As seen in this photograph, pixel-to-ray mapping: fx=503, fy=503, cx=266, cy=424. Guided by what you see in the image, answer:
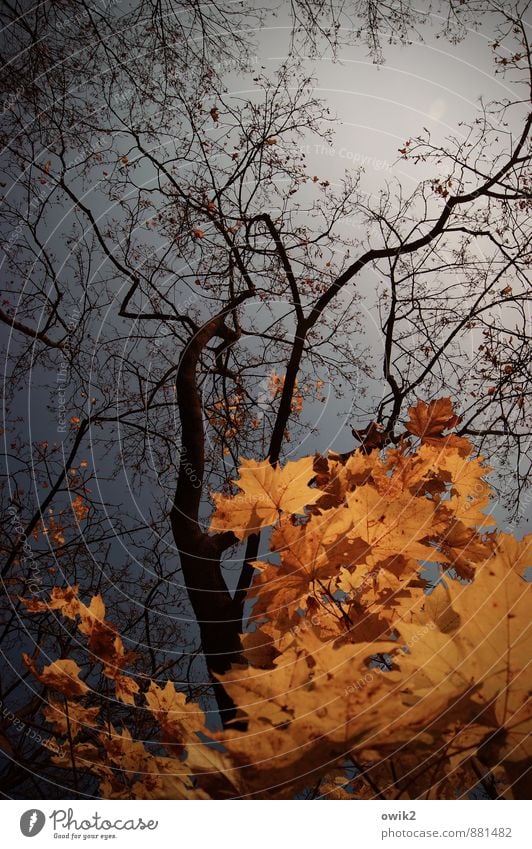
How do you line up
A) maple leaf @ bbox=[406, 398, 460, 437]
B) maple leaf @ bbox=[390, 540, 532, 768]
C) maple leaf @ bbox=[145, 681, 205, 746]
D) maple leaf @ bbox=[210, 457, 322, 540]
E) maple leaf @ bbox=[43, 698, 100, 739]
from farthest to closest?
maple leaf @ bbox=[406, 398, 460, 437] → maple leaf @ bbox=[43, 698, 100, 739] → maple leaf @ bbox=[145, 681, 205, 746] → maple leaf @ bbox=[210, 457, 322, 540] → maple leaf @ bbox=[390, 540, 532, 768]

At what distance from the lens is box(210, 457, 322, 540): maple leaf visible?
926 millimetres

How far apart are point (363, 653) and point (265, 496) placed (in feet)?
1.18

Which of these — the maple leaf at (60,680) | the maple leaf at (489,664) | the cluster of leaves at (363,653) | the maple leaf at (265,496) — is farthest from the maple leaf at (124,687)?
the maple leaf at (489,664)

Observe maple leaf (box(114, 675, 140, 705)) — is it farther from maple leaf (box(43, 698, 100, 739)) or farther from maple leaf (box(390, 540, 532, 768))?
maple leaf (box(390, 540, 532, 768))

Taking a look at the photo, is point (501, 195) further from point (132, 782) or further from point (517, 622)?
point (132, 782)

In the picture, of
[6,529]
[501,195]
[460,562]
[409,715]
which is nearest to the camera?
[409,715]

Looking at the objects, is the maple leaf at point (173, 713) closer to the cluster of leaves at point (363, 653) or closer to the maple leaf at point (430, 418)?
the cluster of leaves at point (363, 653)

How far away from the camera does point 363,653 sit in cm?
65

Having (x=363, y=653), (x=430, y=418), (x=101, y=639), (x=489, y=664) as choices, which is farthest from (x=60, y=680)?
(x=430, y=418)

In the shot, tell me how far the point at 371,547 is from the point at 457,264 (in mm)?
3324

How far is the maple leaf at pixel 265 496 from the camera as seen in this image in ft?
3.04

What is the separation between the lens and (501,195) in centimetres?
349

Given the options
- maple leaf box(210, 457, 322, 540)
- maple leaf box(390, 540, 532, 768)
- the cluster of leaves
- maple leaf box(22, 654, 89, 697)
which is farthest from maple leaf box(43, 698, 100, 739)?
maple leaf box(390, 540, 532, 768)
